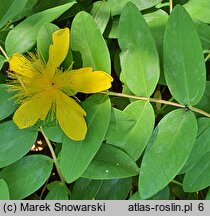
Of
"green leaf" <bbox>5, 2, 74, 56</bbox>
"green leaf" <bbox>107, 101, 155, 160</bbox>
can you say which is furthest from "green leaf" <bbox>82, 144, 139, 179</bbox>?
"green leaf" <bbox>5, 2, 74, 56</bbox>

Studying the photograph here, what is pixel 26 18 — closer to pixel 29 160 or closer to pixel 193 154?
pixel 29 160

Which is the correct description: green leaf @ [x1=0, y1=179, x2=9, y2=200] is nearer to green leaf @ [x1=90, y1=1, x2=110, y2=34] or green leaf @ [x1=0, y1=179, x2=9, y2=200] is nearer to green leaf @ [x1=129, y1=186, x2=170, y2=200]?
green leaf @ [x1=129, y1=186, x2=170, y2=200]

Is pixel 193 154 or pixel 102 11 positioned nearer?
pixel 193 154

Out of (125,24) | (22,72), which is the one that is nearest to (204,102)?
(125,24)

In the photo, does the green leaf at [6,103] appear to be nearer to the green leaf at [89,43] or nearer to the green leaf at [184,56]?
the green leaf at [89,43]

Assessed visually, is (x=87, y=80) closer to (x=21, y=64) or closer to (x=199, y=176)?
(x=21, y=64)

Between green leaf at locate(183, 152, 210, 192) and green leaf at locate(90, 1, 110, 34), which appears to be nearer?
green leaf at locate(183, 152, 210, 192)
